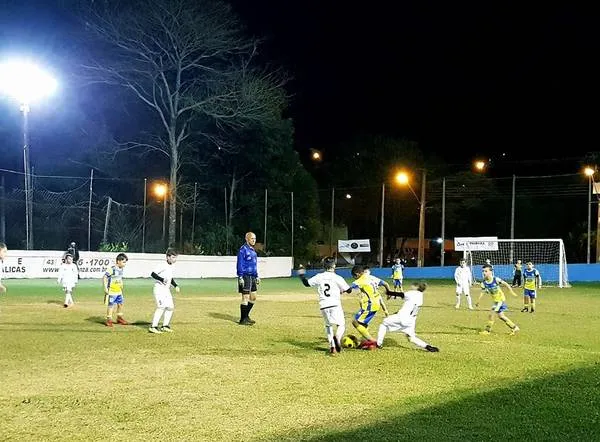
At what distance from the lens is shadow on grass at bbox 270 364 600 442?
639 centimetres

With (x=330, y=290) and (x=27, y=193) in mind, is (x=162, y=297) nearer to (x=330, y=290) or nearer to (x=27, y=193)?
(x=330, y=290)

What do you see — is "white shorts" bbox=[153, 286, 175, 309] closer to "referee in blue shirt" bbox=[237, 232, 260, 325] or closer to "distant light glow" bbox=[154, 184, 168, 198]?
Result: "referee in blue shirt" bbox=[237, 232, 260, 325]

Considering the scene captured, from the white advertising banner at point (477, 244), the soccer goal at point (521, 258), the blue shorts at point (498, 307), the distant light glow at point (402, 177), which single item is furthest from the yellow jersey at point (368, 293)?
the distant light glow at point (402, 177)

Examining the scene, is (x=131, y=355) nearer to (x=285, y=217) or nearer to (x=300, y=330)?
(x=300, y=330)

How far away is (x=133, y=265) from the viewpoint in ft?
131

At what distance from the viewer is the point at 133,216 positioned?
4444 centimetres

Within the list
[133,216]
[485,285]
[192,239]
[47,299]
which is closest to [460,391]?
[485,285]

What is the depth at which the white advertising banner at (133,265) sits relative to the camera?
34.3 m

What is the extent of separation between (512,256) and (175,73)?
29.1 m

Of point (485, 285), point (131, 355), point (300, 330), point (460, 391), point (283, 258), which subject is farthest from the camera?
point (283, 258)

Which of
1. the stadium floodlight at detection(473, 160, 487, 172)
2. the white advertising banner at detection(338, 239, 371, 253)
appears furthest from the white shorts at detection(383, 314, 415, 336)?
the stadium floodlight at detection(473, 160, 487, 172)

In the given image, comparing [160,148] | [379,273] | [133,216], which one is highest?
[160,148]

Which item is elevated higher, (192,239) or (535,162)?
(535,162)

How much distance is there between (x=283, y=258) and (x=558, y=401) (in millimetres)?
44871
